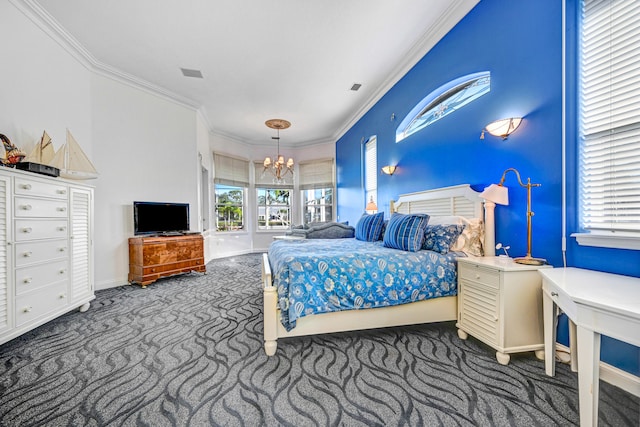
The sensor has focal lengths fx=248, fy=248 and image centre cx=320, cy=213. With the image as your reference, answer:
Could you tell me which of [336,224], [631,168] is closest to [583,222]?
[631,168]

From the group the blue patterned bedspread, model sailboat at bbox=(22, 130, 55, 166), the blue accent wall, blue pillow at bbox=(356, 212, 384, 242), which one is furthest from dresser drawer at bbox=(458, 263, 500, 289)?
model sailboat at bbox=(22, 130, 55, 166)

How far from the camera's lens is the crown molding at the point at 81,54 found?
8.48 feet

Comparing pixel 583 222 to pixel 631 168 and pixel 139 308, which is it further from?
pixel 139 308

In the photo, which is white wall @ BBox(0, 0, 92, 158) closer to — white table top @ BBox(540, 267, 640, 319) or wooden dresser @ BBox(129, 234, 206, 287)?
wooden dresser @ BBox(129, 234, 206, 287)

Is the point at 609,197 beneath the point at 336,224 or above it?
above

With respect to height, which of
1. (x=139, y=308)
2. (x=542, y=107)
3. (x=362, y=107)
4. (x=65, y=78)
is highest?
(x=362, y=107)

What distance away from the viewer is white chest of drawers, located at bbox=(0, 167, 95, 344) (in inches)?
74.7

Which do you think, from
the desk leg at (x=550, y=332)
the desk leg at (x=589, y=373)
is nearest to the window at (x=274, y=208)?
the desk leg at (x=550, y=332)

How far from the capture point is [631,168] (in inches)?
58.5

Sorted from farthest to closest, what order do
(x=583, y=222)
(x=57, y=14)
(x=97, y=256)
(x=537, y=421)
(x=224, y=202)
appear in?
(x=224, y=202) → (x=97, y=256) → (x=57, y=14) → (x=583, y=222) → (x=537, y=421)

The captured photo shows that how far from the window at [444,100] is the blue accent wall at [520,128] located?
0.07 meters

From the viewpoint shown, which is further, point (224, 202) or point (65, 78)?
point (224, 202)

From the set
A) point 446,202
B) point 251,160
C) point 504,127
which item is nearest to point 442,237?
point 446,202

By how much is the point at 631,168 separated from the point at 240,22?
3.60m
